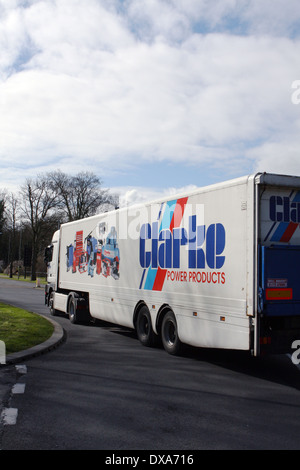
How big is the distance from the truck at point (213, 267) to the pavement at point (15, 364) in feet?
6.05

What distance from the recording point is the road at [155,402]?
15.6 ft

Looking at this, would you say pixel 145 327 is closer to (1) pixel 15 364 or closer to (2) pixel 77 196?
(1) pixel 15 364

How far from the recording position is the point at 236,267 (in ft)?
25.3

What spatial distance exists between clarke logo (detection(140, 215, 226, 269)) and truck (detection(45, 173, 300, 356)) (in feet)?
0.06

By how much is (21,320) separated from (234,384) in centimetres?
840

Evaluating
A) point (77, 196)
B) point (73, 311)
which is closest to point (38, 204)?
point (77, 196)

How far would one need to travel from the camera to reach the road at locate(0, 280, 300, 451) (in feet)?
15.6

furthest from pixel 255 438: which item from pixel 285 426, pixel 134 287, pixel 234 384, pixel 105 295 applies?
pixel 105 295

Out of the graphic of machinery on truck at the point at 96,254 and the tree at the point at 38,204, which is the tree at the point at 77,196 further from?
the graphic of machinery on truck at the point at 96,254

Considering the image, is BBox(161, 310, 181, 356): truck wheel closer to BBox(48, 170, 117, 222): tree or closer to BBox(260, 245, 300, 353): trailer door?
BBox(260, 245, 300, 353): trailer door

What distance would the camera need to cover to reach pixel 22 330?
1188 centimetres

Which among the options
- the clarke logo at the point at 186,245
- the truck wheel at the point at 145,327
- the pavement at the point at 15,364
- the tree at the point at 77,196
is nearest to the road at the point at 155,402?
the pavement at the point at 15,364

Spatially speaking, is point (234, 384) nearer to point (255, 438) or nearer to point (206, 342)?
point (206, 342)
